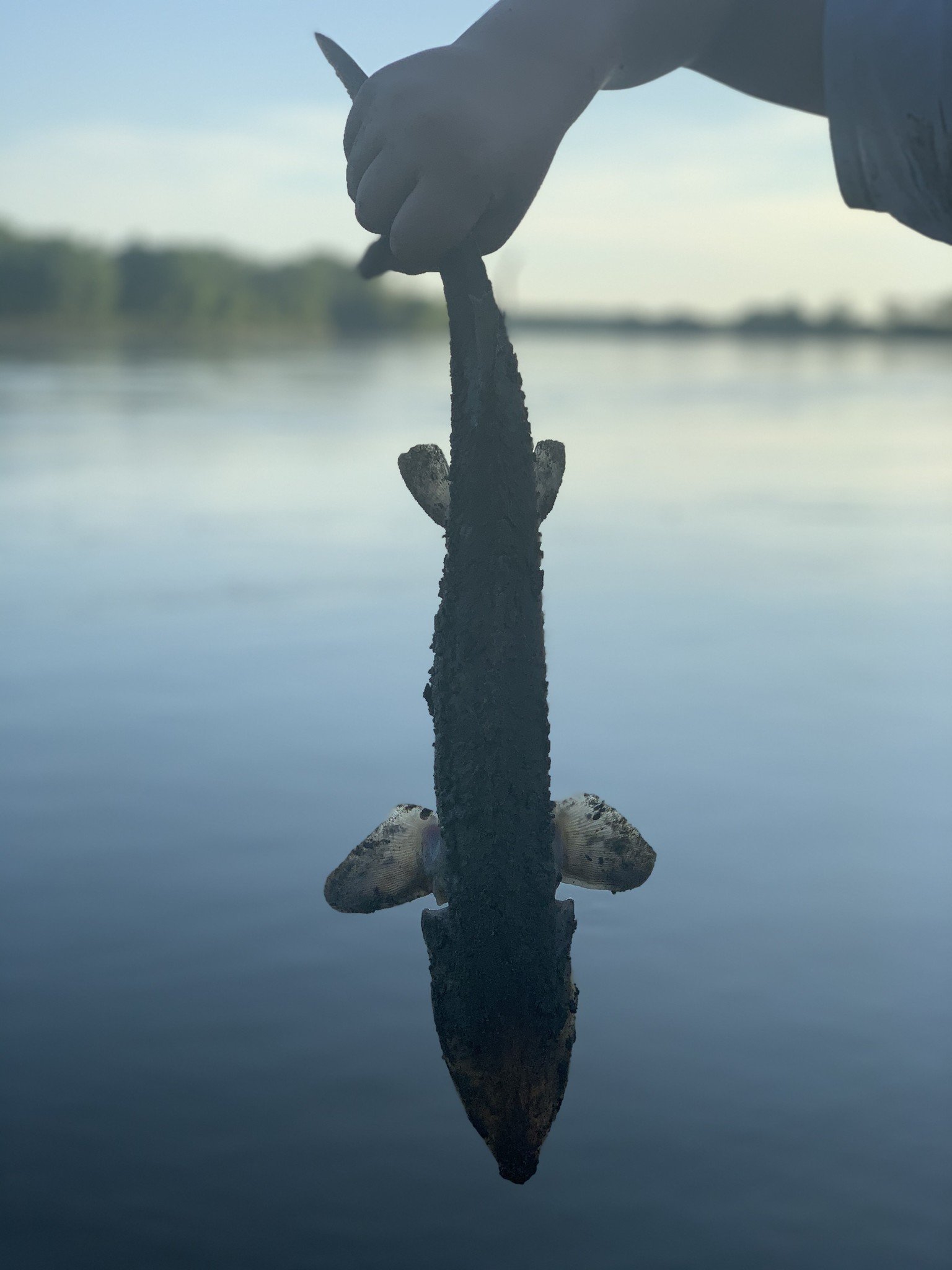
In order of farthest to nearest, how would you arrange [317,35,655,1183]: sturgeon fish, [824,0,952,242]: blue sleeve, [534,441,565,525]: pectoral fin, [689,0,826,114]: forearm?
[689,0,826,114]: forearm < [824,0,952,242]: blue sleeve < [534,441,565,525]: pectoral fin < [317,35,655,1183]: sturgeon fish

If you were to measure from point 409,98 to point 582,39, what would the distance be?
36 centimetres

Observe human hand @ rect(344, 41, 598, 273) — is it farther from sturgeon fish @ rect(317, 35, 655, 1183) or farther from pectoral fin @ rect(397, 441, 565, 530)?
pectoral fin @ rect(397, 441, 565, 530)

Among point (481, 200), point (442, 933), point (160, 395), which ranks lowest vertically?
point (442, 933)

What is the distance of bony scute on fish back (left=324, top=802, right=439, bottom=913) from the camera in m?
1.73

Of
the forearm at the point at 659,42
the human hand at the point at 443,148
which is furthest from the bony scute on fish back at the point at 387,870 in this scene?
the forearm at the point at 659,42

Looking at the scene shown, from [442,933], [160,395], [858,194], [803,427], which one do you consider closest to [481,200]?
[858,194]

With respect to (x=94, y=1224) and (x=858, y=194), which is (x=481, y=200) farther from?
(x=94, y=1224)

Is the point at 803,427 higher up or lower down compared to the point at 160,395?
lower down

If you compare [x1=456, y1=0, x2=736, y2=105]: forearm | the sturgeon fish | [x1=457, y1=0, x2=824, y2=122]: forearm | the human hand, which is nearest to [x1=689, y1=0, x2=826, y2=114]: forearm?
[x1=457, y1=0, x2=824, y2=122]: forearm

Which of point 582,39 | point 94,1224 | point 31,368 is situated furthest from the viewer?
point 31,368

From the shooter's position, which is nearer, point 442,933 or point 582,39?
point 442,933

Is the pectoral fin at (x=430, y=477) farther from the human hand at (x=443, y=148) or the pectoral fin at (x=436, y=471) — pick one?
the human hand at (x=443, y=148)

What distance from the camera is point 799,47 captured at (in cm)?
210

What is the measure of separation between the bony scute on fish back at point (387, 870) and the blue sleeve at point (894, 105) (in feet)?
3.76
